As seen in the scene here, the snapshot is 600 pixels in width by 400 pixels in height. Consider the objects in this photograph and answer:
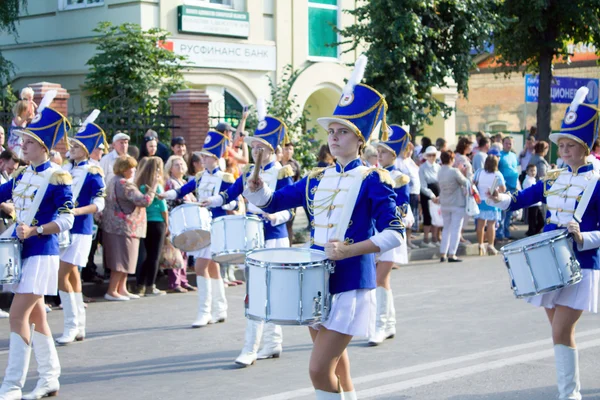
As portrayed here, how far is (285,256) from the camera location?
5965 millimetres

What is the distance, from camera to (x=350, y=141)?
5938 mm

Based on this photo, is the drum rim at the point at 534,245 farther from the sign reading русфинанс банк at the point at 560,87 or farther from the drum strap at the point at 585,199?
the sign reading русфинанс банк at the point at 560,87

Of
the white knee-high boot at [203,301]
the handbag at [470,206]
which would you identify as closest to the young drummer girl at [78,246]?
the white knee-high boot at [203,301]

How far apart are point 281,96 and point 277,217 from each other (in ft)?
36.6

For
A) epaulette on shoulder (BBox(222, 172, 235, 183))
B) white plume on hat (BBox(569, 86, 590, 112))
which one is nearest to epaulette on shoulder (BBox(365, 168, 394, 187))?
white plume on hat (BBox(569, 86, 590, 112))

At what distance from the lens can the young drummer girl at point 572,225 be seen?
7031 mm

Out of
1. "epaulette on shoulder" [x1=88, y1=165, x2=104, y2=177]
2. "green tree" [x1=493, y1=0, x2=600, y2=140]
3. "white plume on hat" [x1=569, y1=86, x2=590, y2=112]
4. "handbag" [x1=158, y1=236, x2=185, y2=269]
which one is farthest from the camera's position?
"green tree" [x1=493, y1=0, x2=600, y2=140]

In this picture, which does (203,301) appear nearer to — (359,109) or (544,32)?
(359,109)

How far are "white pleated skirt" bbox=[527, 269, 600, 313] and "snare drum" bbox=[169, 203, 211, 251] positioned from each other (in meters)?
4.01

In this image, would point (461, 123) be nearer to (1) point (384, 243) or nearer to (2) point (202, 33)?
(2) point (202, 33)

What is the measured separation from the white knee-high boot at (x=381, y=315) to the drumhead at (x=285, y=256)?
3.78 meters

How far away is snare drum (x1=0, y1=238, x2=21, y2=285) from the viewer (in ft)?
24.2

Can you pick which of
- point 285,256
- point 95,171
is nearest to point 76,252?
point 95,171

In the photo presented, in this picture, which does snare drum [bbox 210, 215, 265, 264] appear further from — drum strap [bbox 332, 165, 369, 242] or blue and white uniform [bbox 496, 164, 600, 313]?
drum strap [bbox 332, 165, 369, 242]
